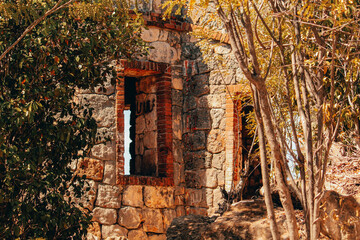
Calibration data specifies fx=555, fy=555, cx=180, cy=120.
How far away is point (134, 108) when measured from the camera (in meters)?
9.38

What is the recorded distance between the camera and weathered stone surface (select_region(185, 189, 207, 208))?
28.5 feet

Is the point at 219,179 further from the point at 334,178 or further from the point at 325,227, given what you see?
the point at 325,227

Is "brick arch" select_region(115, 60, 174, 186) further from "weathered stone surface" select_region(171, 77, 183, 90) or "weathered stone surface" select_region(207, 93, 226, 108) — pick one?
"weathered stone surface" select_region(207, 93, 226, 108)

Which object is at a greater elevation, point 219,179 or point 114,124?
point 114,124

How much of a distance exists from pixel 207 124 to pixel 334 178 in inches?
101

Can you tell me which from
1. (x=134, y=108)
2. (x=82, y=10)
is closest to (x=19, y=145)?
(x=82, y=10)

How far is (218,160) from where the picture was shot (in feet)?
28.4

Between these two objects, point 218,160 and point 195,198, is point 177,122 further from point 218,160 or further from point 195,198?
point 195,198

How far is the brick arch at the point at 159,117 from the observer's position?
8.13 metres

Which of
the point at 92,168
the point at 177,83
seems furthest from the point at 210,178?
the point at 92,168

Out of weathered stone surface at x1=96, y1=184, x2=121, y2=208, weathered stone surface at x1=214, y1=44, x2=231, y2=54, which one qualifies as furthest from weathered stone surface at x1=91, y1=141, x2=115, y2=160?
weathered stone surface at x1=214, y1=44, x2=231, y2=54

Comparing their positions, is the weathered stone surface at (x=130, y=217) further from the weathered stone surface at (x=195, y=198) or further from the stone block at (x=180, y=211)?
the weathered stone surface at (x=195, y=198)

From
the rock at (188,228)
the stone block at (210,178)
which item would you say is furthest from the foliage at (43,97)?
the stone block at (210,178)

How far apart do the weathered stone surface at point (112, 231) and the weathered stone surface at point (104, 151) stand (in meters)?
0.98
